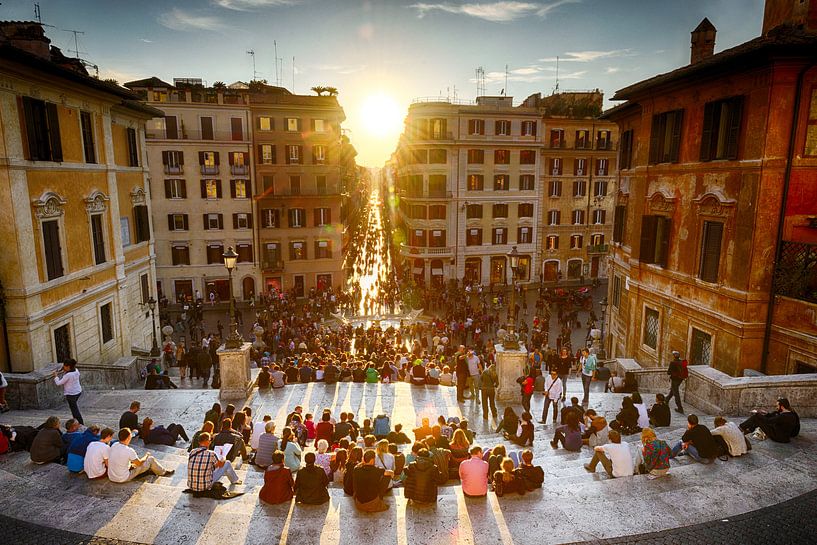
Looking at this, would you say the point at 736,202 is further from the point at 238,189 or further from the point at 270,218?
the point at 238,189

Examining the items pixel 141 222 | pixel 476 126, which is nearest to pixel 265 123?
pixel 476 126

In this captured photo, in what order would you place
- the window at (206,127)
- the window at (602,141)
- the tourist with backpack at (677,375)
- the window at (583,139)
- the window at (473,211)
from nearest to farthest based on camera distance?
the tourist with backpack at (677,375) → the window at (206,127) → the window at (473,211) → the window at (583,139) → the window at (602,141)

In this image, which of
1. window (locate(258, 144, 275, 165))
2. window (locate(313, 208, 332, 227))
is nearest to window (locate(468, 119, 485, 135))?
window (locate(313, 208, 332, 227))

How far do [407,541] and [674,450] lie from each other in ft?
20.2

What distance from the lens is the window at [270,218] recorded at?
40531 mm

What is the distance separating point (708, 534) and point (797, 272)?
9375 millimetres

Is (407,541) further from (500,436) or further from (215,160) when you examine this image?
(215,160)

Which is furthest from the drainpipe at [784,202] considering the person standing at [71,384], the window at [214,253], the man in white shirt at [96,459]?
the window at [214,253]

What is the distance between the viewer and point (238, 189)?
40.0 m

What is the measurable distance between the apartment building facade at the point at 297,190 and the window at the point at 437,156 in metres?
7.92

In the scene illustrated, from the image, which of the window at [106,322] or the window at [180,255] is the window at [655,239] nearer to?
the window at [106,322]

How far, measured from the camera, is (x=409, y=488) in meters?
8.72

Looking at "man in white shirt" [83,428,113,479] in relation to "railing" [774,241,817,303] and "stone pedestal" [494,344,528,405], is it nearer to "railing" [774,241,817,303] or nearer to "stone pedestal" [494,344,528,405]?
"stone pedestal" [494,344,528,405]

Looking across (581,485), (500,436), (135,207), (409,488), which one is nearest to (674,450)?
(581,485)
